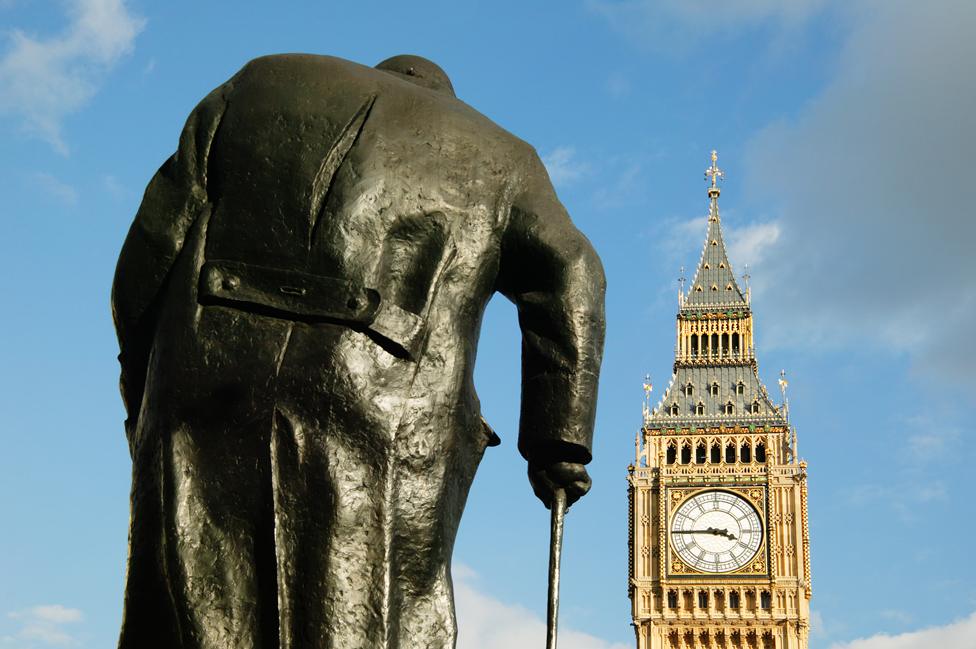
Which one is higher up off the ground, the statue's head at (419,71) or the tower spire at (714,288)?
the tower spire at (714,288)

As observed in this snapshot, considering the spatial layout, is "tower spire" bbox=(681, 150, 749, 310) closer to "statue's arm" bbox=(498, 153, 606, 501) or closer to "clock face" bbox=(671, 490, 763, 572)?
"clock face" bbox=(671, 490, 763, 572)

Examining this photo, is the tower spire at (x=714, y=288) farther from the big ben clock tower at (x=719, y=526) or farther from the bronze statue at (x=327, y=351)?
the bronze statue at (x=327, y=351)

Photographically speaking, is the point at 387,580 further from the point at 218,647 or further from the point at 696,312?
the point at 696,312

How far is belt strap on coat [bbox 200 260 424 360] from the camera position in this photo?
492cm

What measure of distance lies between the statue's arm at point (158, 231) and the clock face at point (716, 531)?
6894cm

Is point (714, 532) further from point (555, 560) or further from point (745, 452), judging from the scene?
point (555, 560)

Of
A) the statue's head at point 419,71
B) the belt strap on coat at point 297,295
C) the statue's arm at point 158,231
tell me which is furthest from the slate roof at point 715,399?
the belt strap on coat at point 297,295

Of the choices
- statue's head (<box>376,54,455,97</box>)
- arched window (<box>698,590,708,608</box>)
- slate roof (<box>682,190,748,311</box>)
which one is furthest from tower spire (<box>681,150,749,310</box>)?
statue's head (<box>376,54,455,97</box>)

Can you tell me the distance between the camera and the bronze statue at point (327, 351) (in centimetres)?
482

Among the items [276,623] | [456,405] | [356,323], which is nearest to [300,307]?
[356,323]

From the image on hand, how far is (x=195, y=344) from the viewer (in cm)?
496

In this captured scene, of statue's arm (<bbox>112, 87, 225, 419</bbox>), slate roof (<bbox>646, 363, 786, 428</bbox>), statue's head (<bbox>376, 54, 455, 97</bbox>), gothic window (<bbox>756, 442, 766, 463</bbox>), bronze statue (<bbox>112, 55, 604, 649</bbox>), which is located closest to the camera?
bronze statue (<bbox>112, 55, 604, 649</bbox>)

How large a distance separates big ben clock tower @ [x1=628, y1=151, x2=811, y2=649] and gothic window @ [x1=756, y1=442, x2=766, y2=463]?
0.15ft

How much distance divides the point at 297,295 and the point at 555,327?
914mm
